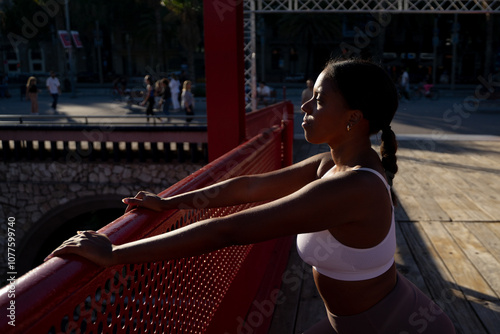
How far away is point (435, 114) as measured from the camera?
21156 millimetres

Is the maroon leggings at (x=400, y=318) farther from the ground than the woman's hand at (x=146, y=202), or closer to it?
closer to it

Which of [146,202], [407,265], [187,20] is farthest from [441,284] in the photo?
[187,20]

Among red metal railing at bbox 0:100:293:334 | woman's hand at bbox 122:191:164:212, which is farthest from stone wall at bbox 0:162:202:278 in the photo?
woman's hand at bbox 122:191:164:212

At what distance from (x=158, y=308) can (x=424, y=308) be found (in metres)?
0.94

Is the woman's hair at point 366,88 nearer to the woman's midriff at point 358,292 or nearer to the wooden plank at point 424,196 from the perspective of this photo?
the woman's midriff at point 358,292

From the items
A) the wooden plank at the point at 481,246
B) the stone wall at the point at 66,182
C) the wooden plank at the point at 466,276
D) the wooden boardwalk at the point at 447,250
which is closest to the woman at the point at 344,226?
the wooden boardwalk at the point at 447,250

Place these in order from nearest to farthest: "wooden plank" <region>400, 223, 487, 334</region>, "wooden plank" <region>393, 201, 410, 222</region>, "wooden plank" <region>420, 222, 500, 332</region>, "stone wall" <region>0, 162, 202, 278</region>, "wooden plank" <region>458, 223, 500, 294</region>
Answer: "wooden plank" <region>400, 223, 487, 334</region> → "wooden plank" <region>420, 222, 500, 332</region> → "wooden plank" <region>458, 223, 500, 294</region> → "wooden plank" <region>393, 201, 410, 222</region> → "stone wall" <region>0, 162, 202, 278</region>

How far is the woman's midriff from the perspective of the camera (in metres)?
1.68

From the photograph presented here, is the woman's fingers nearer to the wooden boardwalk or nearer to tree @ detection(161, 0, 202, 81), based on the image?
the wooden boardwalk

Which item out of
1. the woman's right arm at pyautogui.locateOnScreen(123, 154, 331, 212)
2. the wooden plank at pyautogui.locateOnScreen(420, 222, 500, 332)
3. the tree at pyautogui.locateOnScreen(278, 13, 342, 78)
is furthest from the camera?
the tree at pyautogui.locateOnScreen(278, 13, 342, 78)

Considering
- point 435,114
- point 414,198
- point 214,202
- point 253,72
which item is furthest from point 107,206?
point 435,114

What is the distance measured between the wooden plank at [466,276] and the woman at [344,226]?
213 centimetres

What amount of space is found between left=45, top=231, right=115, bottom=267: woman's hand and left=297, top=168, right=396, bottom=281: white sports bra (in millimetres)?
683

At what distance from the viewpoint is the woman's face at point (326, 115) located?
170 centimetres
